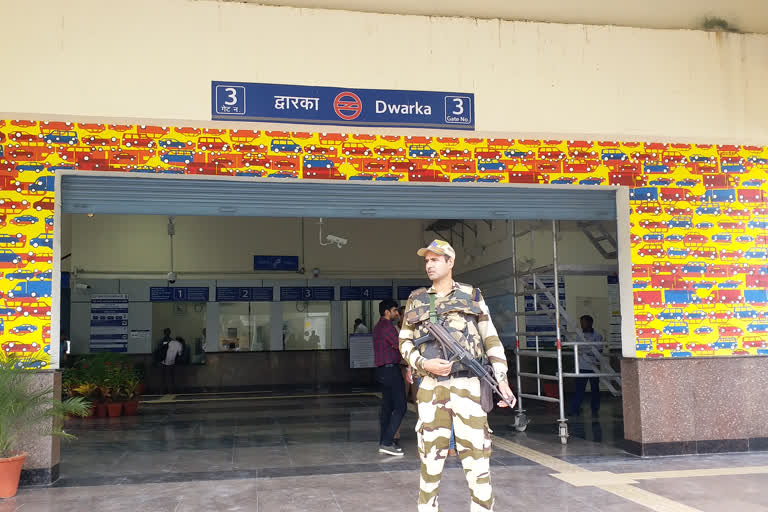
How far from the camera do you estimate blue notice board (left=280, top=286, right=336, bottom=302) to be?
1725 cm

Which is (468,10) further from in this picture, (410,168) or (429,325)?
(429,325)

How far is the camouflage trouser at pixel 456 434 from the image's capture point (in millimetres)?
3934

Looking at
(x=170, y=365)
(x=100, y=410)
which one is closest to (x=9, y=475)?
(x=100, y=410)

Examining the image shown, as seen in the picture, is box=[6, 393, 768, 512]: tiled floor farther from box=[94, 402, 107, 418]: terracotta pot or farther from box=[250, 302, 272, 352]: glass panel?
box=[250, 302, 272, 352]: glass panel

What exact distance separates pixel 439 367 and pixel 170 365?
13459 millimetres

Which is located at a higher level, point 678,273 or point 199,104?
point 199,104

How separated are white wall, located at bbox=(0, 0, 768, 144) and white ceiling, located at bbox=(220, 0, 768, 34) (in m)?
0.10

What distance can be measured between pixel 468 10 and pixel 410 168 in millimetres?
1561

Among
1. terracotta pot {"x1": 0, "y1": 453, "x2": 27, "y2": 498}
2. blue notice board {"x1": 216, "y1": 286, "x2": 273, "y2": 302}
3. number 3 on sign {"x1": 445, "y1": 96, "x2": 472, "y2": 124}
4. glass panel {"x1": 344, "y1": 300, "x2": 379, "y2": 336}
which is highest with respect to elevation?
number 3 on sign {"x1": 445, "y1": 96, "x2": 472, "y2": 124}

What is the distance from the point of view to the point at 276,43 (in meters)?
6.32

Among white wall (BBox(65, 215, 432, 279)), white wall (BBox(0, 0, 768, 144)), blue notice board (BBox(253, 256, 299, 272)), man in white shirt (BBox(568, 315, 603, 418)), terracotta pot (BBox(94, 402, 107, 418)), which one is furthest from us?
blue notice board (BBox(253, 256, 299, 272))

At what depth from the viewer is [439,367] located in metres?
3.86

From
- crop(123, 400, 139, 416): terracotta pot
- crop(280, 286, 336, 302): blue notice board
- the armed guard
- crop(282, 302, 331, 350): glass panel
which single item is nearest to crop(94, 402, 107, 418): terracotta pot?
crop(123, 400, 139, 416): terracotta pot

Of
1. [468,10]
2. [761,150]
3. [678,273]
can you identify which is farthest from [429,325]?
[761,150]
